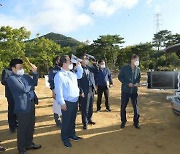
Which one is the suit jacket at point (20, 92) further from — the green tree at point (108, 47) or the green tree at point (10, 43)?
the green tree at point (108, 47)

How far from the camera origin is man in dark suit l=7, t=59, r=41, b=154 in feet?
15.3

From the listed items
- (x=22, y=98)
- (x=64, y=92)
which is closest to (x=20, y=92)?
(x=22, y=98)

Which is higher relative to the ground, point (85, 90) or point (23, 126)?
point (85, 90)

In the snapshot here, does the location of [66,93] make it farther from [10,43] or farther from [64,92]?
[10,43]

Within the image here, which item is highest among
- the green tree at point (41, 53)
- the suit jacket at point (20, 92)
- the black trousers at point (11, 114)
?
the green tree at point (41, 53)

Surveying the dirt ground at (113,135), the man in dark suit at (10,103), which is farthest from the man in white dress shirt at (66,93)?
the man in dark suit at (10,103)

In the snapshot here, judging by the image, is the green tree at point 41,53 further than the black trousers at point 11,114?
Yes

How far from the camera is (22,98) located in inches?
185

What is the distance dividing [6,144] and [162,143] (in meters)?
3.19

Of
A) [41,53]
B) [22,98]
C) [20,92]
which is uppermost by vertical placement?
[41,53]

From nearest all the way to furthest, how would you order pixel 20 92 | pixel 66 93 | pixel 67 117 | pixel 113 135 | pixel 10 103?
pixel 20 92, pixel 66 93, pixel 67 117, pixel 113 135, pixel 10 103

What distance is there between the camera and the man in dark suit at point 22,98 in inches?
184

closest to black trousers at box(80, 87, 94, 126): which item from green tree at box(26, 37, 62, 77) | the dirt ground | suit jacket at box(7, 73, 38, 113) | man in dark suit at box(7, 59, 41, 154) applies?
the dirt ground

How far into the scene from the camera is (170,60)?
2952 centimetres
